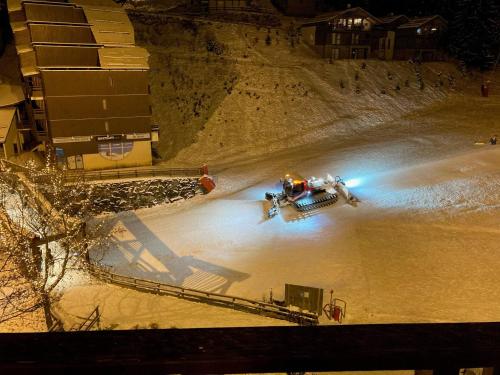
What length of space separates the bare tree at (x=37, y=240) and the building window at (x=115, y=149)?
176 inches

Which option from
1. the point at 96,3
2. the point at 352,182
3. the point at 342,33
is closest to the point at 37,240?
the point at 352,182

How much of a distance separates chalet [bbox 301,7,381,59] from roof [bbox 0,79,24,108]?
106 feet

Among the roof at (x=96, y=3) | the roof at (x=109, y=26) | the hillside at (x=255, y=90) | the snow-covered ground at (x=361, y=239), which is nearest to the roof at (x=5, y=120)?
the roof at (x=109, y=26)

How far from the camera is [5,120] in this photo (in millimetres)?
31141

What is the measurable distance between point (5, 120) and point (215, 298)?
23.7 meters

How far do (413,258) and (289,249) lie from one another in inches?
253

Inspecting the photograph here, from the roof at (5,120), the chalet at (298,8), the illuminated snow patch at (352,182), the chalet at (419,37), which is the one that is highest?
the chalet at (298,8)

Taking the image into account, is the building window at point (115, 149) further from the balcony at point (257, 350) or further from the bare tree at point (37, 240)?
the balcony at point (257, 350)

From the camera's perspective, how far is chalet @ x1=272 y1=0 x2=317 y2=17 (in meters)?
60.1

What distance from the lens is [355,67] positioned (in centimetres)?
4762

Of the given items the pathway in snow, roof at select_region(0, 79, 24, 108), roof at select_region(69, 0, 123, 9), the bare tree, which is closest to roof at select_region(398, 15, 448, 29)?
the pathway in snow

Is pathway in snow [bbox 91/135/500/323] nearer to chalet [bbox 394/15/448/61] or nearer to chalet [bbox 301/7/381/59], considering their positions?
chalet [bbox 301/7/381/59]

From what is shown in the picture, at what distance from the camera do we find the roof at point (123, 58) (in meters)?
29.9

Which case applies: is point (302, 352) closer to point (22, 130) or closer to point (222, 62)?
point (22, 130)
